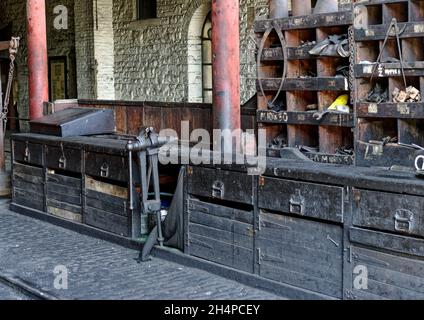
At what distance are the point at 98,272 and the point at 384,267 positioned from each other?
2.43m

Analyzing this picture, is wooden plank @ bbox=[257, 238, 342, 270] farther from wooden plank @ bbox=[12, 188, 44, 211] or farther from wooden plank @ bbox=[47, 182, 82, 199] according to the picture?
wooden plank @ bbox=[12, 188, 44, 211]

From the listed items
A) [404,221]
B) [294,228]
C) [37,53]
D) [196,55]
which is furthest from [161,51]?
[404,221]

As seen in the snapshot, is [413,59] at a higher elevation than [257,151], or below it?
higher

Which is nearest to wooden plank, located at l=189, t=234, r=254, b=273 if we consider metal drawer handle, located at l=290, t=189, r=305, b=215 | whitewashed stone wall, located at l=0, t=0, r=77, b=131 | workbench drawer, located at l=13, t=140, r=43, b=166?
metal drawer handle, located at l=290, t=189, r=305, b=215

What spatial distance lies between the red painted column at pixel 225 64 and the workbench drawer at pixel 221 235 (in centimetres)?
100

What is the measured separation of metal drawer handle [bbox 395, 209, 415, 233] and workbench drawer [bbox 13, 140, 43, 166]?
4539mm

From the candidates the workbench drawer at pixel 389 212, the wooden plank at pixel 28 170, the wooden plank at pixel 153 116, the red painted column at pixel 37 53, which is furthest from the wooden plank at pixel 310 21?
the red painted column at pixel 37 53

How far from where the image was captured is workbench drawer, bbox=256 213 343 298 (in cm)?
467

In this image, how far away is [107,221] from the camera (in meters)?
6.82

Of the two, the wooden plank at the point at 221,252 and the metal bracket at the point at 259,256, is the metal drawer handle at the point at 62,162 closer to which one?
the wooden plank at the point at 221,252

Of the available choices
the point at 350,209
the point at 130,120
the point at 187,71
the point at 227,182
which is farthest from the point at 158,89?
the point at 350,209
